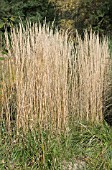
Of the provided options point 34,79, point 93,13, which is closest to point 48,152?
point 34,79

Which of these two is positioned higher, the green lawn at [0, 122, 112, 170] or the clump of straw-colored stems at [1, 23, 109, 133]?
the clump of straw-colored stems at [1, 23, 109, 133]

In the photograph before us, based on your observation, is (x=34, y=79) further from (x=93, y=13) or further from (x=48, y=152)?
(x=93, y=13)

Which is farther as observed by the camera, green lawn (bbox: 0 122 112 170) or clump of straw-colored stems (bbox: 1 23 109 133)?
clump of straw-colored stems (bbox: 1 23 109 133)

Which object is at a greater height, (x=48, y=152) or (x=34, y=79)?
(x=34, y=79)

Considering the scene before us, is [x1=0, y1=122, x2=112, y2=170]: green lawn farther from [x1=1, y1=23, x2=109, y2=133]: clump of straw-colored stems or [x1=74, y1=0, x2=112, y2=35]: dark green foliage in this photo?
[x1=74, y1=0, x2=112, y2=35]: dark green foliage

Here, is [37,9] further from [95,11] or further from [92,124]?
[92,124]

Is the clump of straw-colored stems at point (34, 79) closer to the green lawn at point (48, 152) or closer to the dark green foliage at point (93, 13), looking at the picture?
the green lawn at point (48, 152)

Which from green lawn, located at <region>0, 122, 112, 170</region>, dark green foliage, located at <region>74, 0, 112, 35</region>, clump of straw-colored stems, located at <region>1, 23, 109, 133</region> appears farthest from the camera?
dark green foliage, located at <region>74, 0, 112, 35</region>

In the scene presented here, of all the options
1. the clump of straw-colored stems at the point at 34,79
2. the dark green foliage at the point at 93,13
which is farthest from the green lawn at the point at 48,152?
the dark green foliage at the point at 93,13

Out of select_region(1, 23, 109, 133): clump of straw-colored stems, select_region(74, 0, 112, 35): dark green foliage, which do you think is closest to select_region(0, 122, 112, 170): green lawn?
select_region(1, 23, 109, 133): clump of straw-colored stems

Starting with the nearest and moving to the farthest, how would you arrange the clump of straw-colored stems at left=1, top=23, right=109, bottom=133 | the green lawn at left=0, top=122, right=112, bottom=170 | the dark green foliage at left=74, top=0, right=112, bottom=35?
the green lawn at left=0, top=122, right=112, bottom=170 → the clump of straw-colored stems at left=1, top=23, right=109, bottom=133 → the dark green foliage at left=74, top=0, right=112, bottom=35

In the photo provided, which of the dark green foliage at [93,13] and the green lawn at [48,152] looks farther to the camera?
the dark green foliage at [93,13]

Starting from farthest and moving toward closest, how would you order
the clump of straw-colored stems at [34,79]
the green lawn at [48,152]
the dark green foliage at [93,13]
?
the dark green foliage at [93,13]
the clump of straw-colored stems at [34,79]
the green lawn at [48,152]

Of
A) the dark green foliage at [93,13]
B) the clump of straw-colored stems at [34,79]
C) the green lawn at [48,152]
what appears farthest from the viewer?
the dark green foliage at [93,13]
